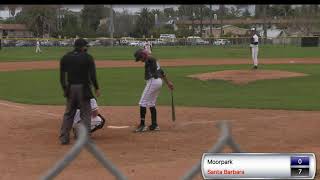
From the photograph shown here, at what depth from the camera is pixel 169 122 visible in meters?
12.7

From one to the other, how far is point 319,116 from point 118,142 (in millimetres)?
5440

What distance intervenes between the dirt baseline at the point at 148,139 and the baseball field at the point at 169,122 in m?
0.01

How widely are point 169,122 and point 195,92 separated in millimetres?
6858

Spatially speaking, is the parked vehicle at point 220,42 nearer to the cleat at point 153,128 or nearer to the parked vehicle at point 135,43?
the parked vehicle at point 135,43

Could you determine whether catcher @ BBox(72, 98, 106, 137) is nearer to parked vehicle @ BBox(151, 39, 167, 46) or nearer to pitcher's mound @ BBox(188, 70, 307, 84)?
pitcher's mound @ BBox(188, 70, 307, 84)

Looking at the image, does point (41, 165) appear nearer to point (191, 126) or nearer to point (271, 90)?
point (191, 126)

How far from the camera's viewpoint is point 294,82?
2205 centimetres

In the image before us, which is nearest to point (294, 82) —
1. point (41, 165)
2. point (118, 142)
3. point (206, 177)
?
point (118, 142)

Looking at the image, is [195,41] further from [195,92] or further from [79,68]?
[79,68]

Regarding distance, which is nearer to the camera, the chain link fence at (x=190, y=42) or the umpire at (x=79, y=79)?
the umpire at (x=79, y=79)

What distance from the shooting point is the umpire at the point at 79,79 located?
965cm
